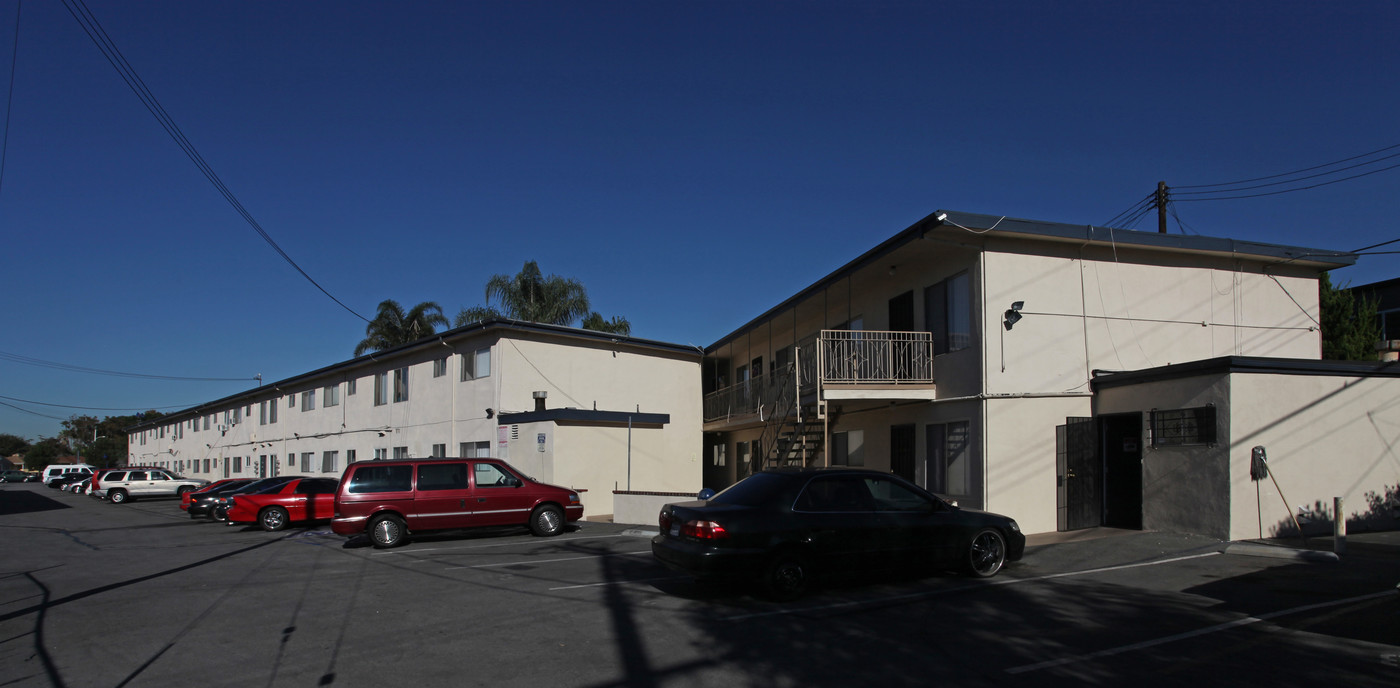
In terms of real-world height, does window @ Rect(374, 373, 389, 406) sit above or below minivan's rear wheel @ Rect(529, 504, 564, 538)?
above

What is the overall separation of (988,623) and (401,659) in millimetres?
5253

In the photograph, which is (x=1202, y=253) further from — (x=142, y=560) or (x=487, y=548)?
(x=142, y=560)

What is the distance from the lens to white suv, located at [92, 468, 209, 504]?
3681cm

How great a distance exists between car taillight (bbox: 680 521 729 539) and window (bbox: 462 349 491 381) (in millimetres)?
15343

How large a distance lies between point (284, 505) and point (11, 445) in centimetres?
15199

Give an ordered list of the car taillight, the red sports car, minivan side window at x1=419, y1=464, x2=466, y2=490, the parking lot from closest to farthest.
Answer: the parking lot → the car taillight → minivan side window at x1=419, y1=464, x2=466, y2=490 → the red sports car

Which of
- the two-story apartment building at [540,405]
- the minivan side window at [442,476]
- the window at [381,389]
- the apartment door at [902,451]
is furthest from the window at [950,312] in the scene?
the window at [381,389]

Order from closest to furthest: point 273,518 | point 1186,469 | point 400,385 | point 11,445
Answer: point 1186,469, point 273,518, point 400,385, point 11,445

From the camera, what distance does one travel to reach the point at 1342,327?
835 inches

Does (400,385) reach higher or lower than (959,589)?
higher

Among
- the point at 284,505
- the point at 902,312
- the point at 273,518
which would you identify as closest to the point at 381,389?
the point at 284,505

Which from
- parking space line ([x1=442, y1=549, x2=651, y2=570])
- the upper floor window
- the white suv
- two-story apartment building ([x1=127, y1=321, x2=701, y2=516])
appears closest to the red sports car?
two-story apartment building ([x1=127, y1=321, x2=701, y2=516])

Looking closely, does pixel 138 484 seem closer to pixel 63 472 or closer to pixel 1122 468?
pixel 63 472

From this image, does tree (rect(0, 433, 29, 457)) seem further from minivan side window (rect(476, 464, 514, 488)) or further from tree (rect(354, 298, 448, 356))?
minivan side window (rect(476, 464, 514, 488))
